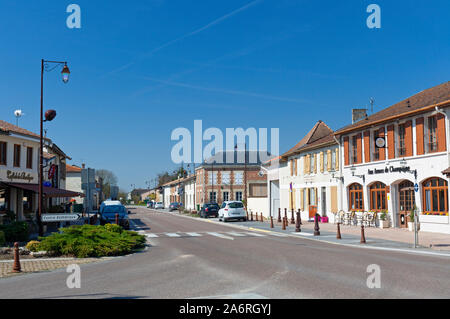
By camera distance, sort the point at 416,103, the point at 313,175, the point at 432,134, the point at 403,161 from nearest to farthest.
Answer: the point at 432,134
the point at 403,161
the point at 416,103
the point at 313,175

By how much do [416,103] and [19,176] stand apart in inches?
950

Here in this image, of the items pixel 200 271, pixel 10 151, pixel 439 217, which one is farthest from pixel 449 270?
pixel 10 151

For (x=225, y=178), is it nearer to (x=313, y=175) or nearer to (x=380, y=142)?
(x=313, y=175)

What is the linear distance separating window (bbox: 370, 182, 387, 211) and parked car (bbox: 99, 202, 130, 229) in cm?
1509

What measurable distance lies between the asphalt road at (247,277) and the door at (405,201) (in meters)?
10.9

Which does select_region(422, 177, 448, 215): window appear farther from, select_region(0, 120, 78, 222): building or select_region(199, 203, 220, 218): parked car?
select_region(199, 203, 220, 218): parked car

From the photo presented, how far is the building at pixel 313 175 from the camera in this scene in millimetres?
32719

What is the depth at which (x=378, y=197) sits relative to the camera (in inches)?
1091

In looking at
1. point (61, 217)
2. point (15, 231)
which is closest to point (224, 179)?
point (15, 231)

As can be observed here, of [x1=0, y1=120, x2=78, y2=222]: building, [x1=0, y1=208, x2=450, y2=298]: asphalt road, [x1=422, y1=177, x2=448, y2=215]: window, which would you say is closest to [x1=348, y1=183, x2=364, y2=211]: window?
[x1=422, y1=177, x2=448, y2=215]: window

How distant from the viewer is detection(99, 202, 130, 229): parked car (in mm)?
27664

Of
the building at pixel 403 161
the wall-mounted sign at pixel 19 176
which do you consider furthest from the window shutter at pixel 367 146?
the wall-mounted sign at pixel 19 176

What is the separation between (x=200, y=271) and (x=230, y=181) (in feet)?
190
